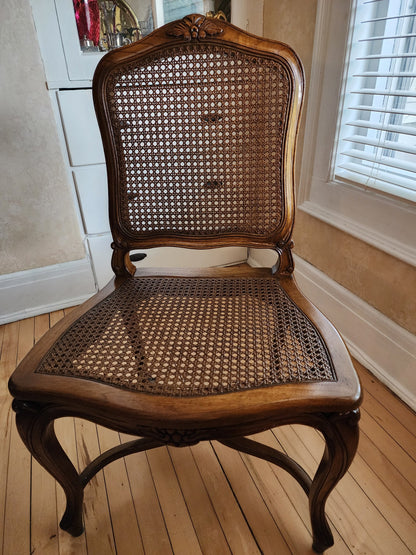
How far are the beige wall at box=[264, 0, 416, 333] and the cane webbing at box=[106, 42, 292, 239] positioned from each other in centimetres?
50

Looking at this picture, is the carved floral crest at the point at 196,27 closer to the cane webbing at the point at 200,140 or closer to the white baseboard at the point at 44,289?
the cane webbing at the point at 200,140

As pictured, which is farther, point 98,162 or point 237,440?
point 98,162

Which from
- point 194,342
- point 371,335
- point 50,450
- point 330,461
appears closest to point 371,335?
point 371,335

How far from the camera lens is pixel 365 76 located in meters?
1.18

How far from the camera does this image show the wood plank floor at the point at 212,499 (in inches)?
36.9

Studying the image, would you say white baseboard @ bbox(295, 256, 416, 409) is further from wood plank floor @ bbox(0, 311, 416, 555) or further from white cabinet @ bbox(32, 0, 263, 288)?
→ white cabinet @ bbox(32, 0, 263, 288)

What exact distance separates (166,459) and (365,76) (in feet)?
4.43

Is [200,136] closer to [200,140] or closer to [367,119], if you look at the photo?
[200,140]

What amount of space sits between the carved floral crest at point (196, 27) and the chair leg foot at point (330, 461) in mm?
887

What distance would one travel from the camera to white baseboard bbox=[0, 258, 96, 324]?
1710 mm

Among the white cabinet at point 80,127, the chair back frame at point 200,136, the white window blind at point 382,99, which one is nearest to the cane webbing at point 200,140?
the chair back frame at point 200,136

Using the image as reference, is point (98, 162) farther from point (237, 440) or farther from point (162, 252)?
point (237, 440)

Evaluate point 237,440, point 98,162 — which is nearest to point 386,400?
point 237,440

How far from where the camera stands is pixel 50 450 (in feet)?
2.64
